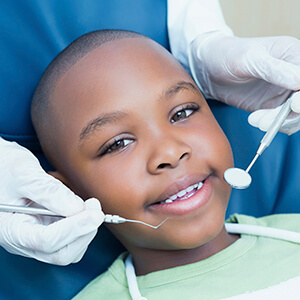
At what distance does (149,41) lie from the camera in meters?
1.21

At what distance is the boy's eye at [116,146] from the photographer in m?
1.06

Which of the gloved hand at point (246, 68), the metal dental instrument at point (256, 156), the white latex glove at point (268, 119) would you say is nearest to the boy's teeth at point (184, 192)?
the metal dental instrument at point (256, 156)

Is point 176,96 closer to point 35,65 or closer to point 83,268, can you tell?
point 35,65

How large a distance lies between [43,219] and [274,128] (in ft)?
1.87

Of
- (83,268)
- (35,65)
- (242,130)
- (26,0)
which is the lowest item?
(83,268)

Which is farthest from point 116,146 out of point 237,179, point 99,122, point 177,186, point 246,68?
point 246,68

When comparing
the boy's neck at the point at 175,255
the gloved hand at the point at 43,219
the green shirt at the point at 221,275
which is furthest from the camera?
the boy's neck at the point at 175,255

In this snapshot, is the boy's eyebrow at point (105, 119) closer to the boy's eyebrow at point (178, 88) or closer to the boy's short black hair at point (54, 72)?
the boy's eyebrow at point (178, 88)

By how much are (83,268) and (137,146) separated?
1.51 feet

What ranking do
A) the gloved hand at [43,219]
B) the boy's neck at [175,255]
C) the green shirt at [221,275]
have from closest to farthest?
the gloved hand at [43,219] → the green shirt at [221,275] → the boy's neck at [175,255]

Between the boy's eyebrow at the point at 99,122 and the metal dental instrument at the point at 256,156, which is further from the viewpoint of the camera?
the boy's eyebrow at the point at 99,122

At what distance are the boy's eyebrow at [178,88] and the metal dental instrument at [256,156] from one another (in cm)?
23

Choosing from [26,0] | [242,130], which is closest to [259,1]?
[242,130]

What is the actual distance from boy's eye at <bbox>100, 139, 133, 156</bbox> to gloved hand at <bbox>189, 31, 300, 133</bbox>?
0.41 meters
